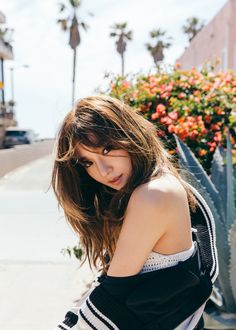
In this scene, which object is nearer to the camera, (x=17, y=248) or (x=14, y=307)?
(x=14, y=307)

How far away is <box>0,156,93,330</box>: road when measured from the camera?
4.20 metres

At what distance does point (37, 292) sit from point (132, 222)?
3.63 meters

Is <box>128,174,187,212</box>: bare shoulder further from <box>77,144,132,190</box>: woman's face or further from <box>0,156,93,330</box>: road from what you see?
<box>0,156,93,330</box>: road

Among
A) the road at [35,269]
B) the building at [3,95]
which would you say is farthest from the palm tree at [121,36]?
the road at [35,269]

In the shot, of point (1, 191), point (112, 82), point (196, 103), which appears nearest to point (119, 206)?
point (196, 103)

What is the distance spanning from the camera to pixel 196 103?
16.0ft

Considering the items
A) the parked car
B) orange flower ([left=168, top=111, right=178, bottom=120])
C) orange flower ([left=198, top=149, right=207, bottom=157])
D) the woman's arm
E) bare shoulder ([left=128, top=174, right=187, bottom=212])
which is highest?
bare shoulder ([left=128, top=174, right=187, bottom=212])

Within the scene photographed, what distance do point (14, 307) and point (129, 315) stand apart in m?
3.24

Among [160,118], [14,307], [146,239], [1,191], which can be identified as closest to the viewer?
[146,239]

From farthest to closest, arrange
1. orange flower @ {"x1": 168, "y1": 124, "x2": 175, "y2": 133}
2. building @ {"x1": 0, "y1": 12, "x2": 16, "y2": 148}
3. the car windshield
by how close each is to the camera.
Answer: building @ {"x1": 0, "y1": 12, "x2": 16, "y2": 148}
the car windshield
orange flower @ {"x1": 168, "y1": 124, "x2": 175, "y2": 133}

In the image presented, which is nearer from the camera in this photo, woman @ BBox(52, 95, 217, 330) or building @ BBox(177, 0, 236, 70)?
woman @ BBox(52, 95, 217, 330)

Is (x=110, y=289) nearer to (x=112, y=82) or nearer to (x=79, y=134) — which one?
(x=79, y=134)

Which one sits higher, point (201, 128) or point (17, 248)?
point (201, 128)

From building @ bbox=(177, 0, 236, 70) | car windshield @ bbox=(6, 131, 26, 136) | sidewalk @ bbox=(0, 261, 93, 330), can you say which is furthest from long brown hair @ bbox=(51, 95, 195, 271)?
car windshield @ bbox=(6, 131, 26, 136)
